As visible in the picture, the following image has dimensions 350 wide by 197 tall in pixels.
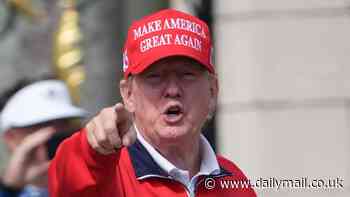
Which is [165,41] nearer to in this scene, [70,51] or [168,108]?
[168,108]

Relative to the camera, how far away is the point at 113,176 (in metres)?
3.52

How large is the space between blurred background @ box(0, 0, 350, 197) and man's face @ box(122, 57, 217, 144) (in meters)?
3.74

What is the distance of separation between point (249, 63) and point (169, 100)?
3.92 meters

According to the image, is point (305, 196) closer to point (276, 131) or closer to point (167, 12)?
point (276, 131)

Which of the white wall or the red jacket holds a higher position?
the white wall

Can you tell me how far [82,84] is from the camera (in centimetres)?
772

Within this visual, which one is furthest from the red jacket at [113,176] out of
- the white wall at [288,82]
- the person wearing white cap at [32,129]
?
the white wall at [288,82]

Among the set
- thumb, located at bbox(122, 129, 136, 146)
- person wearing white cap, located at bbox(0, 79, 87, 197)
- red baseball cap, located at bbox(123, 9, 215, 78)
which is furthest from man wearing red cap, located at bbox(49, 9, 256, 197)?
person wearing white cap, located at bbox(0, 79, 87, 197)

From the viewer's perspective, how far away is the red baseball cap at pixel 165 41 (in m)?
3.78

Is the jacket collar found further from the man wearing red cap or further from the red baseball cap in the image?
the red baseball cap

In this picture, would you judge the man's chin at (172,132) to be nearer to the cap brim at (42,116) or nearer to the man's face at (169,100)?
the man's face at (169,100)

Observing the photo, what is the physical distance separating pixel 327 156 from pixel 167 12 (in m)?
3.88

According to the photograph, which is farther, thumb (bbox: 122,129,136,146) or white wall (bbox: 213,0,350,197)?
white wall (bbox: 213,0,350,197)

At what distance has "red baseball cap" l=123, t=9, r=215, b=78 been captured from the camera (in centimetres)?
378
